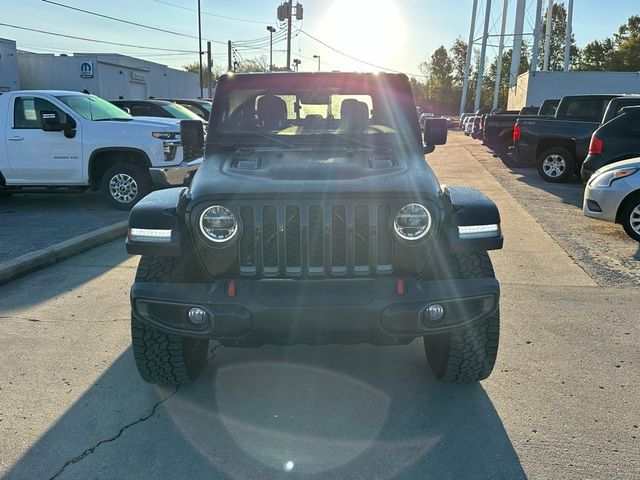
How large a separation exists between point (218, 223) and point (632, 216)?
233 inches

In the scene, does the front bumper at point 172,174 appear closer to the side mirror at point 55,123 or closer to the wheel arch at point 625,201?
the side mirror at point 55,123

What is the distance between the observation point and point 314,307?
256 cm

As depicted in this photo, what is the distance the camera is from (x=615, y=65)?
222 ft

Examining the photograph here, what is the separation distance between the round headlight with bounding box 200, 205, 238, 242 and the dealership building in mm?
27737

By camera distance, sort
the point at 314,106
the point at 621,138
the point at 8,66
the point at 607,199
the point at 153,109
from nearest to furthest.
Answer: the point at 314,106, the point at 607,199, the point at 621,138, the point at 153,109, the point at 8,66

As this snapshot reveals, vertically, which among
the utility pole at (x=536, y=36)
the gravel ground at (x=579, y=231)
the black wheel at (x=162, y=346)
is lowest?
the gravel ground at (x=579, y=231)

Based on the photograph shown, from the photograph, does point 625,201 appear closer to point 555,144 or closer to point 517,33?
point 555,144

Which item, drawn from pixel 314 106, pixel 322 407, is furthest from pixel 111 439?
pixel 314 106

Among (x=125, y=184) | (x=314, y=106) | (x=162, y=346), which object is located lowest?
(x=162, y=346)

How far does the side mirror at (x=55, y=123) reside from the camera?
26.5ft

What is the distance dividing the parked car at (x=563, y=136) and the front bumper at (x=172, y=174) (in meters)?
7.93

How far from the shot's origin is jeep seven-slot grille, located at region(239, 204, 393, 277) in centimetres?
270

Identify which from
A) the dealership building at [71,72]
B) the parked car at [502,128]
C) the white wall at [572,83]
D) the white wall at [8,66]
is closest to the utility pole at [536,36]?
the white wall at [572,83]

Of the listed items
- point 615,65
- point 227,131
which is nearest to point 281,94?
point 227,131
